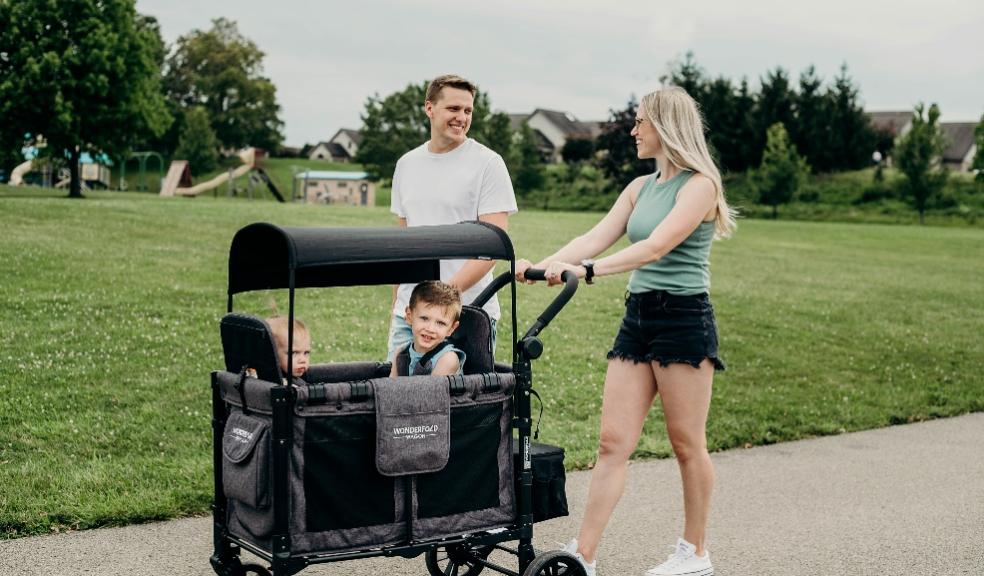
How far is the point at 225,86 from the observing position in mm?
89750

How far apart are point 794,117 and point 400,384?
67.1 meters

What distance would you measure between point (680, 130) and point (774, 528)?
2.45 m

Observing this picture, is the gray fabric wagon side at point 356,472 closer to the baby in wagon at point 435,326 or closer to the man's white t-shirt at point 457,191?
the baby in wagon at point 435,326

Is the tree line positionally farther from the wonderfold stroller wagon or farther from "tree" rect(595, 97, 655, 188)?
the wonderfold stroller wagon

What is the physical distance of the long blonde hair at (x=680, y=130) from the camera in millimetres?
4777

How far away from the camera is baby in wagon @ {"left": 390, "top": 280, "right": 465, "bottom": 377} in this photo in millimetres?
4570

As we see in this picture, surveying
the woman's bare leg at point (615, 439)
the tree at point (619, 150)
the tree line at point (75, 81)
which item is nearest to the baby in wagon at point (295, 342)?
the woman's bare leg at point (615, 439)

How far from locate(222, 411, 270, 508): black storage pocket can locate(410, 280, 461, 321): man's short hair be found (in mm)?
869

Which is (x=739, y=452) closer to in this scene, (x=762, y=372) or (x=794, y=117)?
(x=762, y=372)

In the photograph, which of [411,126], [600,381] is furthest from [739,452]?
[411,126]

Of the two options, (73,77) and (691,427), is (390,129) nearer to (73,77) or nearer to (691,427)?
(73,77)

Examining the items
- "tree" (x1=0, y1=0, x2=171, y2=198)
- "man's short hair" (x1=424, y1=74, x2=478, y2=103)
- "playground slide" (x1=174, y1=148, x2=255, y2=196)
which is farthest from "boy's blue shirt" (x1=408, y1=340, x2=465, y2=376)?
"playground slide" (x1=174, y1=148, x2=255, y2=196)

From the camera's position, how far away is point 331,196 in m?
68.2

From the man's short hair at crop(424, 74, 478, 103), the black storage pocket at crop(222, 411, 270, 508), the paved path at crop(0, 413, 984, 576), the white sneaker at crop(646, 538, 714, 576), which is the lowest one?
the paved path at crop(0, 413, 984, 576)
